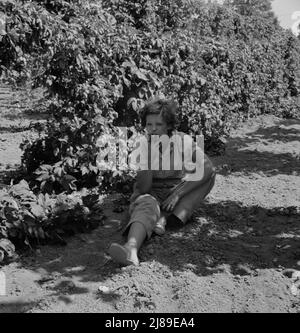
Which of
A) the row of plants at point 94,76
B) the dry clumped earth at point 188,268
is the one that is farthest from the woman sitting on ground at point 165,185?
the row of plants at point 94,76

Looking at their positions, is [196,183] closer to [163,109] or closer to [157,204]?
[157,204]

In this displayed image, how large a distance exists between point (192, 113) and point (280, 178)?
165cm

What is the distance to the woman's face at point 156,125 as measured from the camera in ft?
13.7

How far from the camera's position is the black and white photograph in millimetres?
3312

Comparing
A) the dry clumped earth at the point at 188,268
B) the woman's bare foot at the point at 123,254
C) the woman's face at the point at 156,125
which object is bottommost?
the dry clumped earth at the point at 188,268

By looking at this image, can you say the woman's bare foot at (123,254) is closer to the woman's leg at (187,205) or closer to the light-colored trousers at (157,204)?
the light-colored trousers at (157,204)

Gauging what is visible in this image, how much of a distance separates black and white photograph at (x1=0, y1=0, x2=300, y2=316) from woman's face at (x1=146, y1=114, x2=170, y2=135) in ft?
0.05

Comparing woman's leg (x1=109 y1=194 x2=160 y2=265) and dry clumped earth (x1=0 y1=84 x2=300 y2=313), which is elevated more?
woman's leg (x1=109 y1=194 x2=160 y2=265)

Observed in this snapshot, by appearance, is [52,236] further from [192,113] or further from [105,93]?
[192,113]

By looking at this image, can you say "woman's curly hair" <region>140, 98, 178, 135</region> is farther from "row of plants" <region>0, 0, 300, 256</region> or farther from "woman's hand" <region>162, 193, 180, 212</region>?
"row of plants" <region>0, 0, 300, 256</region>

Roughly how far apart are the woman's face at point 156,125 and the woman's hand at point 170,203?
58 centimetres

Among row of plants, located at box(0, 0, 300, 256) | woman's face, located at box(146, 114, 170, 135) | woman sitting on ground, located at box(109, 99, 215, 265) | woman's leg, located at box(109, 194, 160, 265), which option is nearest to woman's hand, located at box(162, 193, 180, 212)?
woman sitting on ground, located at box(109, 99, 215, 265)
